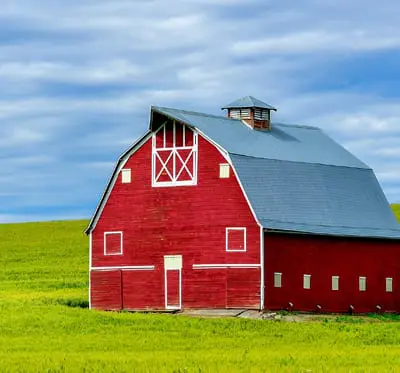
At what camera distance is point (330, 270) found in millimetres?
57406

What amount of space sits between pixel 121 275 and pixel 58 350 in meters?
18.9

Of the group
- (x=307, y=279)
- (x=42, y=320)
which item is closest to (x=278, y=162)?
(x=307, y=279)

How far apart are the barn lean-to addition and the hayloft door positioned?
0.17 feet

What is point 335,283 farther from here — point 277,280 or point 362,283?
point 277,280

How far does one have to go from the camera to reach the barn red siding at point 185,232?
5416 centimetres

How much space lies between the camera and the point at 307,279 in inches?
2213

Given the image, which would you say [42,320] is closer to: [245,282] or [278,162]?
[245,282]

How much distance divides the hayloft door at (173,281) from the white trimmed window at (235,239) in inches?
99.7

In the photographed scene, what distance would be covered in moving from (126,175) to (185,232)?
4171 mm

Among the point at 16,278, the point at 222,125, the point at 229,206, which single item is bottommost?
the point at 16,278

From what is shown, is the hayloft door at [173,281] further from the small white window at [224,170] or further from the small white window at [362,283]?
the small white window at [362,283]

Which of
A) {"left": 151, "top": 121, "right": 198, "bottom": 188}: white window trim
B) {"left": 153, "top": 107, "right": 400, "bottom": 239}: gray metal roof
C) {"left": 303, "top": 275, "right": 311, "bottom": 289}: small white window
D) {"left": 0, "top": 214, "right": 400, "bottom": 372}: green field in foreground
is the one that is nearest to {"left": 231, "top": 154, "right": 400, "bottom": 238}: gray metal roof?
{"left": 153, "top": 107, "right": 400, "bottom": 239}: gray metal roof

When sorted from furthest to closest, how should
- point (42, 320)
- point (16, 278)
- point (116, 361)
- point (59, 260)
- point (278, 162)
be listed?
1. point (59, 260)
2. point (16, 278)
3. point (278, 162)
4. point (42, 320)
5. point (116, 361)

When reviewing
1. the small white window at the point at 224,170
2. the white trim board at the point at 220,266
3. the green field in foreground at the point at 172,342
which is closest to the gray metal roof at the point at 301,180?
the small white window at the point at 224,170
